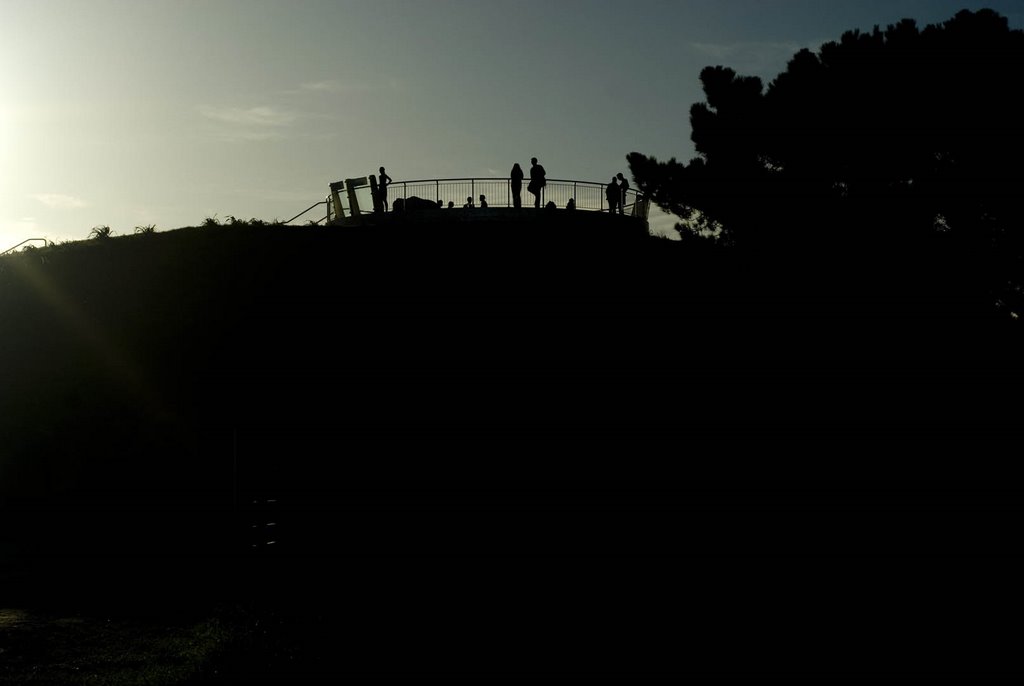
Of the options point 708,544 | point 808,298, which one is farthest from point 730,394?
point 708,544

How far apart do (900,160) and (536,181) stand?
Answer: 47.2 ft

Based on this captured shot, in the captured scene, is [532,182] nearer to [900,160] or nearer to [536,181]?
[536,181]

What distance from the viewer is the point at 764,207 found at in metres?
35.1

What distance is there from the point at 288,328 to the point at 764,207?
56.8 ft

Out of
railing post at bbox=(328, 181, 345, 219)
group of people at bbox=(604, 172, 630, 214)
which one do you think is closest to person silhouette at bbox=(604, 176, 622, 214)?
group of people at bbox=(604, 172, 630, 214)

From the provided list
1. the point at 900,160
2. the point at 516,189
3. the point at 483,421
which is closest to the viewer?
the point at 483,421

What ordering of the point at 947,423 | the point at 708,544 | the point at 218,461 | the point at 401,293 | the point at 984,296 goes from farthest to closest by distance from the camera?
the point at 401,293 → the point at 984,296 → the point at 947,423 → the point at 218,461 → the point at 708,544

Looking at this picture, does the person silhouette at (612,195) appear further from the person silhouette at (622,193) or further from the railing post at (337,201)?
the railing post at (337,201)

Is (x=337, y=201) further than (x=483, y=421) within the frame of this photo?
Yes

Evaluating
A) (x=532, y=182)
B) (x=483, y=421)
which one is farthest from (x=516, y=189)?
Result: (x=483, y=421)

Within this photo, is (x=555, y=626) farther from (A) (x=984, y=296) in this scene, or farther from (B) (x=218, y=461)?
(A) (x=984, y=296)

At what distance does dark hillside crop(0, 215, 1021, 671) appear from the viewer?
19.6 metres

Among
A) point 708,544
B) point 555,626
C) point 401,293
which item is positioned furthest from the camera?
point 401,293

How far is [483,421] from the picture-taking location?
31.4m
